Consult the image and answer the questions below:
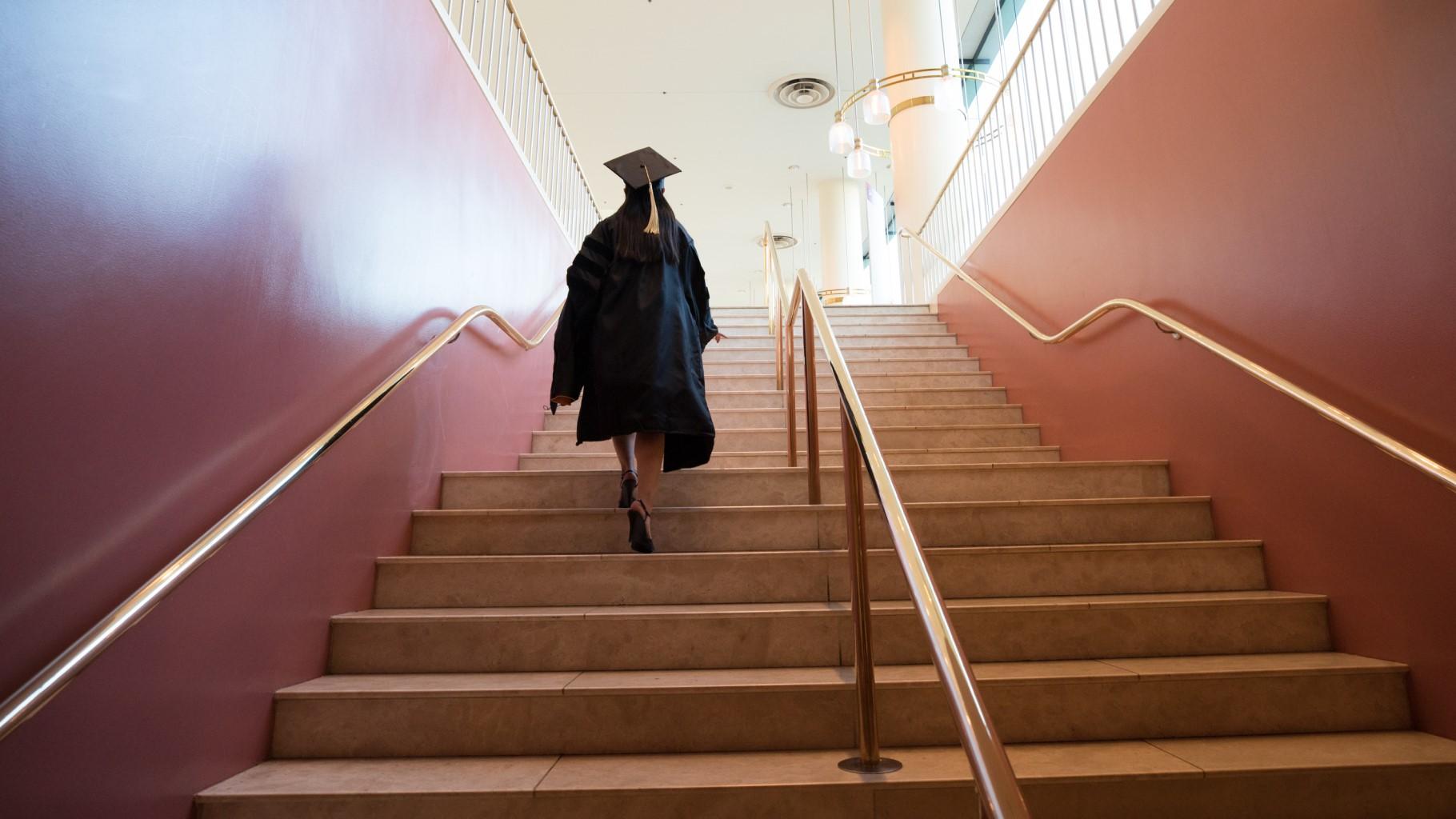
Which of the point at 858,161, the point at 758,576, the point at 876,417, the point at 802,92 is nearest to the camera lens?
the point at 758,576

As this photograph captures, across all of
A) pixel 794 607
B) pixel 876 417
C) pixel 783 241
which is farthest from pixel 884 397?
pixel 783 241

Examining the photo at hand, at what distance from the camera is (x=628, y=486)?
2.70 meters

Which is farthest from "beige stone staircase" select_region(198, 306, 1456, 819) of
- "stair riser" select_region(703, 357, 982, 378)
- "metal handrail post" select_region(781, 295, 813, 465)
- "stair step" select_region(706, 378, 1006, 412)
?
"stair riser" select_region(703, 357, 982, 378)

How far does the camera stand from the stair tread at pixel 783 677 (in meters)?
1.82

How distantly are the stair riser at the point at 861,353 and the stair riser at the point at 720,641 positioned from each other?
3.29m

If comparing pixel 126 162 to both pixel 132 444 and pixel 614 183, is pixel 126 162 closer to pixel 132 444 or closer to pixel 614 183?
pixel 132 444

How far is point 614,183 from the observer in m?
12.4

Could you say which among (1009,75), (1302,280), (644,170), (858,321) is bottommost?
(1302,280)

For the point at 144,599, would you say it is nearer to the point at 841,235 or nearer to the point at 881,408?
the point at 881,408

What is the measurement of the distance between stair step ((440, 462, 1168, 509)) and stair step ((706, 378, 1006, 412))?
4.24 feet

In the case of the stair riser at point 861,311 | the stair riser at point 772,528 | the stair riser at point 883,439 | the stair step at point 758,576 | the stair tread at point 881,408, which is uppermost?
the stair riser at point 861,311

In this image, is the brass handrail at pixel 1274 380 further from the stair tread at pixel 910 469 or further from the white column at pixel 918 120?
the white column at pixel 918 120

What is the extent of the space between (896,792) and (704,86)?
950cm

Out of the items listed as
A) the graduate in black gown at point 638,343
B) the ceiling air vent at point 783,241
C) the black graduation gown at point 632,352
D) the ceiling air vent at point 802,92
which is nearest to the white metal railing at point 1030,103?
the graduate in black gown at point 638,343
